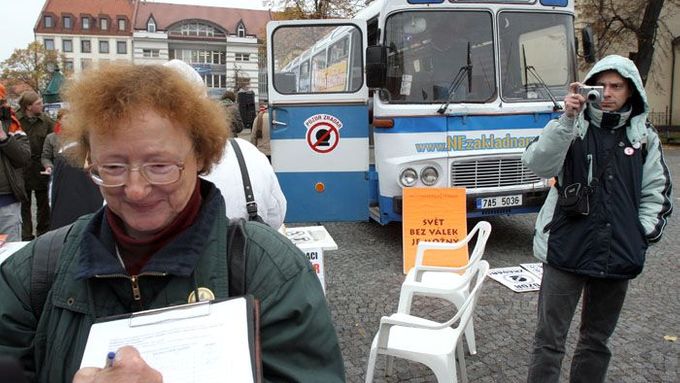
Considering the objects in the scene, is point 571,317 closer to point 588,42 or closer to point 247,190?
point 247,190

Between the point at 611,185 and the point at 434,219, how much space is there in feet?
10.2

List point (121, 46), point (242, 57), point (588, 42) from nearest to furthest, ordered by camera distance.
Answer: point (588, 42) → point (242, 57) → point (121, 46)

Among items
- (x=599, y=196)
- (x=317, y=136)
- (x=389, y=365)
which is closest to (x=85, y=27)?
(x=317, y=136)

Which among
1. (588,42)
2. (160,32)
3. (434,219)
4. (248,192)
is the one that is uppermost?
(160,32)

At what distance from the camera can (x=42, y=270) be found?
4.42 ft

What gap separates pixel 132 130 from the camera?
1.29 meters

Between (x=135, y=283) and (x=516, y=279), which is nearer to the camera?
(x=135, y=283)

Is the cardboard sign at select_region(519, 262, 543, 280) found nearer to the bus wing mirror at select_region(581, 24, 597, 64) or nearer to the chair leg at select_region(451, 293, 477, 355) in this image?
the chair leg at select_region(451, 293, 477, 355)

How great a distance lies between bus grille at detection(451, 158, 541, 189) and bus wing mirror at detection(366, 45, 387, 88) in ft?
4.17

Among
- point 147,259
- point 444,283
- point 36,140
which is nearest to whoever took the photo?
point 147,259

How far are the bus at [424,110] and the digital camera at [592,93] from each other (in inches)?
124

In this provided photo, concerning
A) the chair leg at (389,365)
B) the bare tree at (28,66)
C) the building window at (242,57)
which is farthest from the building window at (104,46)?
the chair leg at (389,365)

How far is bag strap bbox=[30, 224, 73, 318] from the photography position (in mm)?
1335

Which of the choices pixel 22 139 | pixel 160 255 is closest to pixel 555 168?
pixel 160 255
